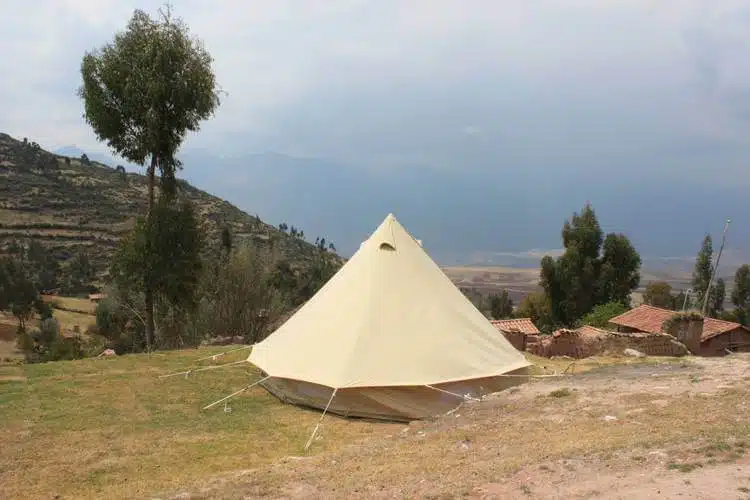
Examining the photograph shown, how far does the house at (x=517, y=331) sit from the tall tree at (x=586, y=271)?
598 inches

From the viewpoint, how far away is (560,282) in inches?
1646

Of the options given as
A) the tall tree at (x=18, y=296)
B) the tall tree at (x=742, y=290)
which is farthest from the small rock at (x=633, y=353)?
the tall tree at (x=18, y=296)

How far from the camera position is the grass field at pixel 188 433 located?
6.73 metres

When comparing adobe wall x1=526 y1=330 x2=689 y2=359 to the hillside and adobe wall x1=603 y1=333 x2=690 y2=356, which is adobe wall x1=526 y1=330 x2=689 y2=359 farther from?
the hillside

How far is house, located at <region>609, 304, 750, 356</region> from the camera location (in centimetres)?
2684

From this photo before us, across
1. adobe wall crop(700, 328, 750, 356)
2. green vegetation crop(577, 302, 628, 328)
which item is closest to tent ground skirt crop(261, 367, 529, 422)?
adobe wall crop(700, 328, 750, 356)

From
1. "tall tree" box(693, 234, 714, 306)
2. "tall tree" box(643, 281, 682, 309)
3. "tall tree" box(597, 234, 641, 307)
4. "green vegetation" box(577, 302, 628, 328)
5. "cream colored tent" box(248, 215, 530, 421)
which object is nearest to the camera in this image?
"cream colored tent" box(248, 215, 530, 421)

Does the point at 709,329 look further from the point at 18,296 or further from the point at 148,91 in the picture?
the point at 18,296

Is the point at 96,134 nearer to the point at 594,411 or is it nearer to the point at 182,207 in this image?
the point at 182,207

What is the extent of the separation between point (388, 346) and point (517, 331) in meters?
13.1

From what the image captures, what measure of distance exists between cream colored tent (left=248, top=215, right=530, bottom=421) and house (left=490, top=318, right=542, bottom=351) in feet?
24.7

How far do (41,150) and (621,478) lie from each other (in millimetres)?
89217

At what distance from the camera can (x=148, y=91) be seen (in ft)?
52.5

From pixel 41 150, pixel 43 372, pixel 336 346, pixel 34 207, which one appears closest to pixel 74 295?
pixel 34 207
